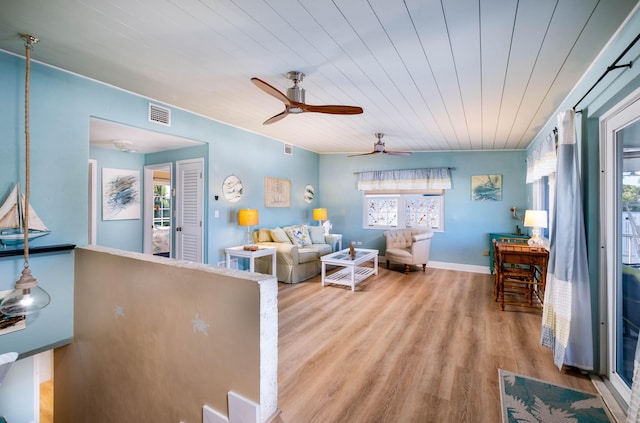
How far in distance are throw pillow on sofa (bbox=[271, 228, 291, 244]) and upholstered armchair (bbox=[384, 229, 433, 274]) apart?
199 centimetres

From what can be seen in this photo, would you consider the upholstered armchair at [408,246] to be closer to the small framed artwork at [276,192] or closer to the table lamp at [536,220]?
the table lamp at [536,220]

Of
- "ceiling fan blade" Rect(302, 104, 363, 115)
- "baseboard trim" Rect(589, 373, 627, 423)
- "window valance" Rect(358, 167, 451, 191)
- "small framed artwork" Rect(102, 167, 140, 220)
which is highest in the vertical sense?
"ceiling fan blade" Rect(302, 104, 363, 115)

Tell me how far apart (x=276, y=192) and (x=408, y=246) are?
9.22ft

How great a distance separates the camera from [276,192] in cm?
558

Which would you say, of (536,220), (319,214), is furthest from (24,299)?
(536,220)

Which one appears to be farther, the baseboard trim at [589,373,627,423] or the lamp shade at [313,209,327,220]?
the lamp shade at [313,209,327,220]

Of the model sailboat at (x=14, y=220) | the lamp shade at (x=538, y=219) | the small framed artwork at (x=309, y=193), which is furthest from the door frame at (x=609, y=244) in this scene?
the small framed artwork at (x=309, y=193)

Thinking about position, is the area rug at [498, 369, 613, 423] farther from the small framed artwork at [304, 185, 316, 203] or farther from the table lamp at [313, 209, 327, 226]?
the small framed artwork at [304, 185, 316, 203]

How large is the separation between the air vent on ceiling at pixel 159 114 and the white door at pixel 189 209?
84cm

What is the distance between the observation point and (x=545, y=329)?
2.51 m

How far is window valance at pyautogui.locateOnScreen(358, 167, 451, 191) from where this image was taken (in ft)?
19.3

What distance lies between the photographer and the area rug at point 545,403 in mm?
1808

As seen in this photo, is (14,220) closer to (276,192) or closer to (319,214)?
(276,192)

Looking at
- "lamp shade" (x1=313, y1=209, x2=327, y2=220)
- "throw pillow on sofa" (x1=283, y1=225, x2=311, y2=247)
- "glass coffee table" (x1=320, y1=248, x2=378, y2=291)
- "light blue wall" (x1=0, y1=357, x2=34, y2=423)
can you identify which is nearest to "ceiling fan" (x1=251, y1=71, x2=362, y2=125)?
"glass coffee table" (x1=320, y1=248, x2=378, y2=291)
